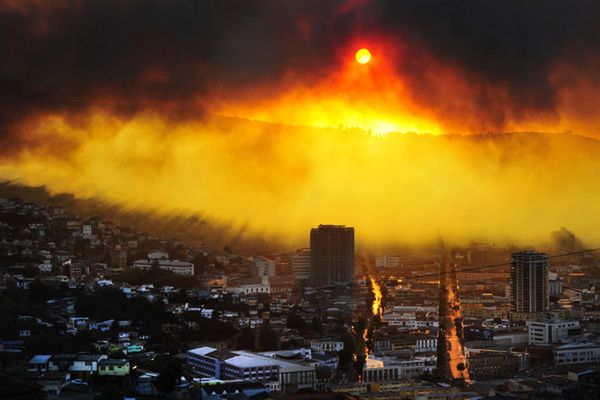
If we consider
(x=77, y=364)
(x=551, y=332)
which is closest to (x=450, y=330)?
(x=551, y=332)

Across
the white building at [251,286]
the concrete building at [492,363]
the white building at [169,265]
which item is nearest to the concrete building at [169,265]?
the white building at [169,265]

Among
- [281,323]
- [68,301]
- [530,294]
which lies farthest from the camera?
[530,294]

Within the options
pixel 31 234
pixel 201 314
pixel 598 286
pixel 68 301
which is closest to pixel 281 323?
pixel 201 314

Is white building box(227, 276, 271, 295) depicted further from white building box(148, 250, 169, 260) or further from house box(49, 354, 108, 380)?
house box(49, 354, 108, 380)

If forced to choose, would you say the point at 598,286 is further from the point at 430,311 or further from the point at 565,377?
the point at 565,377

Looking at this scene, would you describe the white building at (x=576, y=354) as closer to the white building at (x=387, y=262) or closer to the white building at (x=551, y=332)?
the white building at (x=551, y=332)

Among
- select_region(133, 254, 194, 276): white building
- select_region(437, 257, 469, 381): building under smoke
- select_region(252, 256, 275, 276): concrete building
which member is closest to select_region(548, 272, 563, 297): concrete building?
select_region(437, 257, 469, 381): building under smoke
